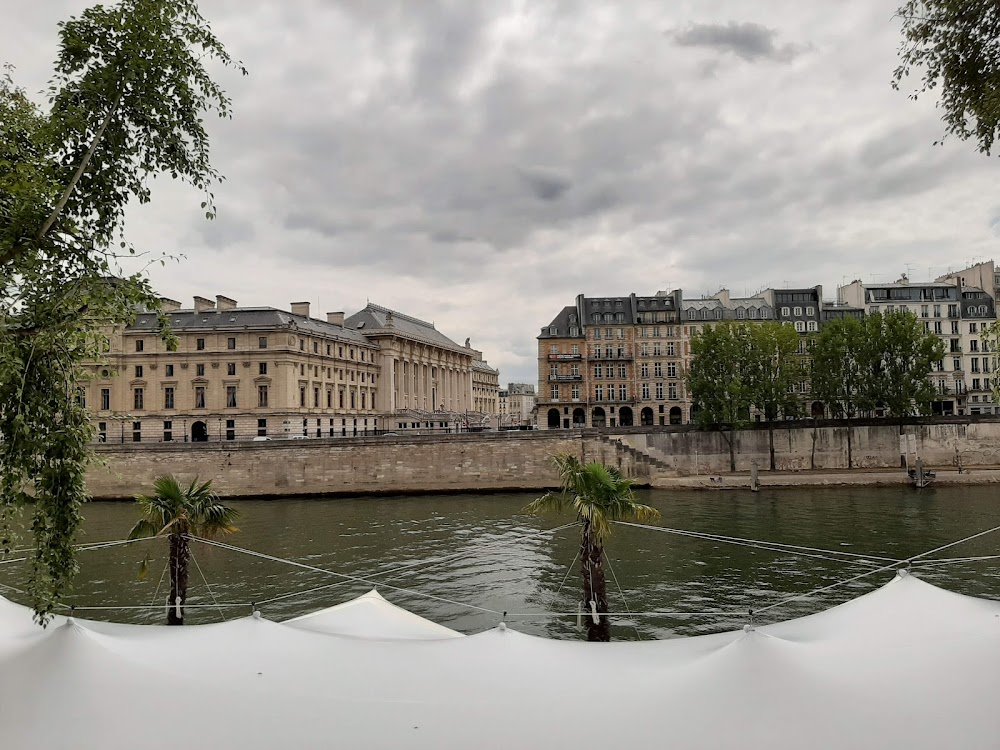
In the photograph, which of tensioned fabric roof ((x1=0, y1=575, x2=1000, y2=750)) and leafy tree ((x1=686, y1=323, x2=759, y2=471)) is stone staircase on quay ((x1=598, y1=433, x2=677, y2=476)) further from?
tensioned fabric roof ((x1=0, y1=575, x2=1000, y2=750))

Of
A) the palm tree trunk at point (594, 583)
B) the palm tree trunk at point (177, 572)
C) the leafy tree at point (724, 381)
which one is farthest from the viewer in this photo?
the leafy tree at point (724, 381)

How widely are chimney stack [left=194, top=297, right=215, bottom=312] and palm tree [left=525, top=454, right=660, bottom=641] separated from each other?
55.1 meters

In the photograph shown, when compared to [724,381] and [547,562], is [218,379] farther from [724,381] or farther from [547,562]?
[547,562]

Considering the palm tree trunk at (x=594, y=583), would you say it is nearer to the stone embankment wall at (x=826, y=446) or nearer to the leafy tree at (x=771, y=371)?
the stone embankment wall at (x=826, y=446)

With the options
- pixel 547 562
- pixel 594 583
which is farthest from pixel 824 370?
pixel 594 583

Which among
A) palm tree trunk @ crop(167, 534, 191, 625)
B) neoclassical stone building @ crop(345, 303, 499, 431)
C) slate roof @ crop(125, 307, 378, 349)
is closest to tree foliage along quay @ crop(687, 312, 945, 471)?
neoclassical stone building @ crop(345, 303, 499, 431)

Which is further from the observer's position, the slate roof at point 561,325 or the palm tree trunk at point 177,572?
the slate roof at point 561,325

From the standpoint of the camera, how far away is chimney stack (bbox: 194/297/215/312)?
61.0 m

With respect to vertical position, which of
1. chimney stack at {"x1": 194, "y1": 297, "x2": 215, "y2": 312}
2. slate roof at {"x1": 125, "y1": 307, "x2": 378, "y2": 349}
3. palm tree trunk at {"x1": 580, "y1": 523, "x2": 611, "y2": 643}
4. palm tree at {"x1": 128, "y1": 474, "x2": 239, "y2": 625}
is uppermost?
chimney stack at {"x1": 194, "y1": 297, "x2": 215, "y2": 312}

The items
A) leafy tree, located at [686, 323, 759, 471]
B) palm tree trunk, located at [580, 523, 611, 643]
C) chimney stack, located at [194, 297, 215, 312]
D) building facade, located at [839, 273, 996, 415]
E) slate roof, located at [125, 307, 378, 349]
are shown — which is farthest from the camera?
building facade, located at [839, 273, 996, 415]

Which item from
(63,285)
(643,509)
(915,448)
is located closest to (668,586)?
(643,509)

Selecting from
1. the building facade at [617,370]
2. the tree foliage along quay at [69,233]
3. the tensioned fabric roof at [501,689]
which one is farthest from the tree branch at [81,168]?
the building facade at [617,370]

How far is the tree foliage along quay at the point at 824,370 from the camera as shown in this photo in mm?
51688

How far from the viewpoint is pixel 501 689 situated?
696 centimetres
